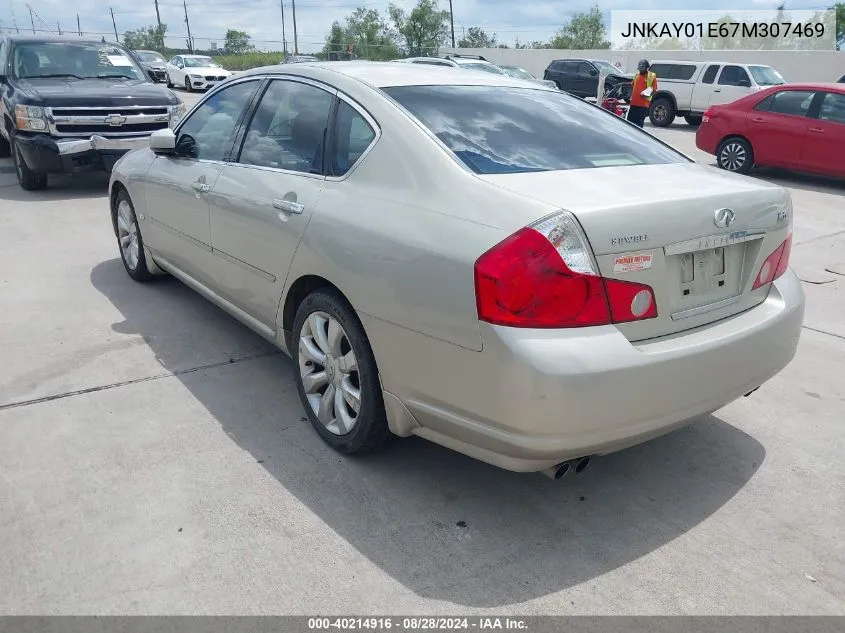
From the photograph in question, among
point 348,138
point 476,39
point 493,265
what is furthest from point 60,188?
point 476,39

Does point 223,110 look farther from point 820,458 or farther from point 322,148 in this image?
point 820,458

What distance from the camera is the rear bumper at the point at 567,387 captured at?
94.6 inches

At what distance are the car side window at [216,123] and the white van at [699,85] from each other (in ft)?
56.9

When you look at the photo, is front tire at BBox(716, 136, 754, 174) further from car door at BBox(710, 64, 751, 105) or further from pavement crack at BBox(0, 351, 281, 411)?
pavement crack at BBox(0, 351, 281, 411)

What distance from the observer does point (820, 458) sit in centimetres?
338

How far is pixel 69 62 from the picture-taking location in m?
9.67

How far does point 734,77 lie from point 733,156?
8876 millimetres

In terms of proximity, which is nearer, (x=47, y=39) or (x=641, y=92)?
(x=47, y=39)

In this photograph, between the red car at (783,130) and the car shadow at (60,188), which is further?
the red car at (783,130)

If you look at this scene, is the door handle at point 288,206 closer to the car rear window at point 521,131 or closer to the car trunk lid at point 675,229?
the car rear window at point 521,131

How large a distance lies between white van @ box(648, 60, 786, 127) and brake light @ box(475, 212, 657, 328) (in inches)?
732

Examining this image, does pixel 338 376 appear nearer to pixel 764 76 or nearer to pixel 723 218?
pixel 723 218

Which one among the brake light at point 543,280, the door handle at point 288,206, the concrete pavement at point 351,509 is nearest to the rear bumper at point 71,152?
the concrete pavement at point 351,509

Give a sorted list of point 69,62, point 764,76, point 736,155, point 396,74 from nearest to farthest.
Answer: point 396,74, point 69,62, point 736,155, point 764,76
